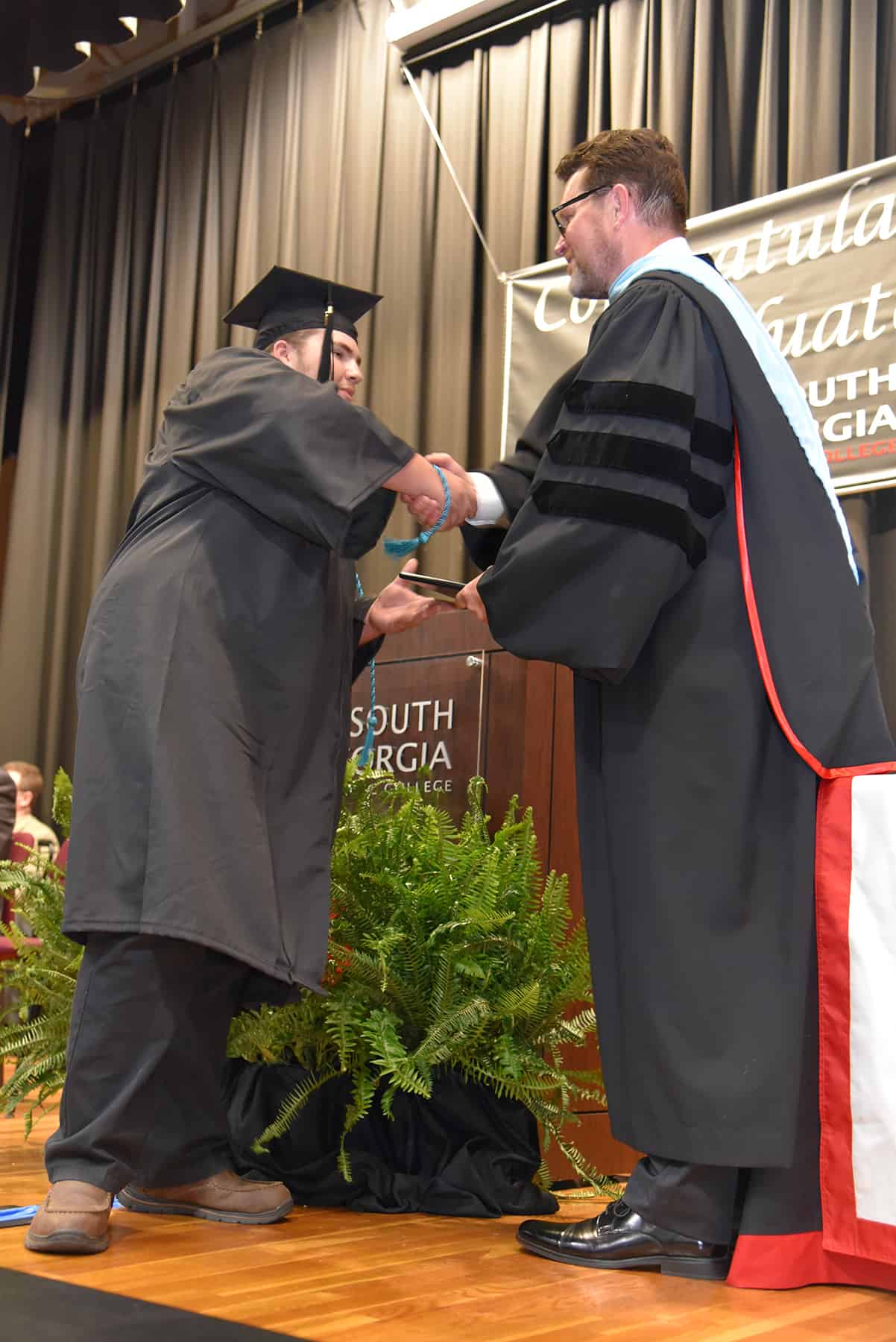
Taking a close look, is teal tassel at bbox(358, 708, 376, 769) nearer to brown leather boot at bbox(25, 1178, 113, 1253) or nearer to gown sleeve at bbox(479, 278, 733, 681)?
gown sleeve at bbox(479, 278, 733, 681)

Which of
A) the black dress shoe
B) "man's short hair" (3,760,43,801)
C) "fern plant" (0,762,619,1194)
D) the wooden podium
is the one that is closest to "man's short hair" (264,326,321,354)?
the wooden podium

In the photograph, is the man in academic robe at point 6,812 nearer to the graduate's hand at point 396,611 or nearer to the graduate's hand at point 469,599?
the graduate's hand at point 396,611

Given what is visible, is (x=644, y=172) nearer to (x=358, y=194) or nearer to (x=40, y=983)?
(x=40, y=983)

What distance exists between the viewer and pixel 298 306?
2.72 metres

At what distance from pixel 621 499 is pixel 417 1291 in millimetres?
1178

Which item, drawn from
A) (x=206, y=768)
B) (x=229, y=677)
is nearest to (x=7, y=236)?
(x=229, y=677)

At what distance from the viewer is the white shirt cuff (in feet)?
8.66

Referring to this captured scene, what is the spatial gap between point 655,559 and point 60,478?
6.33m

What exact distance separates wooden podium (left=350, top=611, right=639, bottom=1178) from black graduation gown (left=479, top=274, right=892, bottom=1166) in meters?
0.73

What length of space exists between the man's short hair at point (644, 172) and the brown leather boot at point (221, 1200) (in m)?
1.85

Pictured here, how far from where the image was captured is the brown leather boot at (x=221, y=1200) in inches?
92.7

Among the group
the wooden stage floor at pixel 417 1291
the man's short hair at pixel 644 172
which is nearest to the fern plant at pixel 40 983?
the wooden stage floor at pixel 417 1291

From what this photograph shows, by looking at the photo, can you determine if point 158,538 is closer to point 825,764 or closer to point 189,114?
point 825,764

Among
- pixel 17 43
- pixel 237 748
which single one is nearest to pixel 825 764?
pixel 237 748
